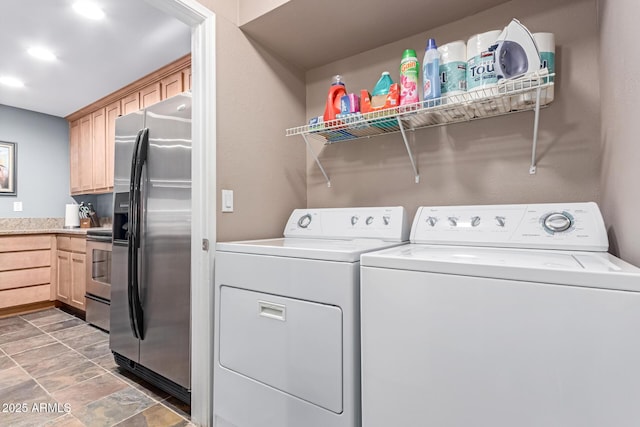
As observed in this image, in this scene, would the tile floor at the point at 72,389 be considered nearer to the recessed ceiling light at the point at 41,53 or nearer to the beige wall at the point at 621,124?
the beige wall at the point at 621,124

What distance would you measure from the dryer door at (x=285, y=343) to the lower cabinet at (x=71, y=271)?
8.49 feet

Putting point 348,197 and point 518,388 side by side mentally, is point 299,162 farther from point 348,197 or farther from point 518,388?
point 518,388

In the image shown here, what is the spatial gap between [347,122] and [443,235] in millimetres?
728

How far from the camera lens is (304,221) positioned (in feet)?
5.99

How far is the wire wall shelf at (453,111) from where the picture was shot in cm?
119

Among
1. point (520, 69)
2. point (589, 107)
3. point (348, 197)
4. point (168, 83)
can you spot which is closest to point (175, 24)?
point (168, 83)

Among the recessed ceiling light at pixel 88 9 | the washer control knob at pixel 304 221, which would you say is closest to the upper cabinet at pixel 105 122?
the recessed ceiling light at pixel 88 9

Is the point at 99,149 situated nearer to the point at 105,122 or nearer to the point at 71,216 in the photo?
the point at 105,122

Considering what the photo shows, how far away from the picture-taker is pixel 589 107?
1298 millimetres

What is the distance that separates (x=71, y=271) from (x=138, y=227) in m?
2.20

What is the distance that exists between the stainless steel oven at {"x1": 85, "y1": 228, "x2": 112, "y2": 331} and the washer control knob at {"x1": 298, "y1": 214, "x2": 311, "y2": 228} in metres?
1.86

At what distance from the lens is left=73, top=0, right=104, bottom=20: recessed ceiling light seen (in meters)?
2.01

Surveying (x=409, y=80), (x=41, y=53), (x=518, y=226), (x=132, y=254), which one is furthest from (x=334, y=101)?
(x=41, y=53)

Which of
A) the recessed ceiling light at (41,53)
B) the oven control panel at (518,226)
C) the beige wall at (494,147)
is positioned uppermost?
the recessed ceiling light at (41,53)
